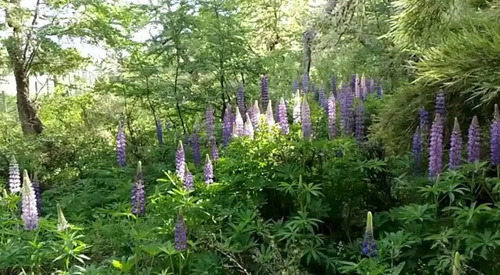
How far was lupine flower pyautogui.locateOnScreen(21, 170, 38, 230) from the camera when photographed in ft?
10.8

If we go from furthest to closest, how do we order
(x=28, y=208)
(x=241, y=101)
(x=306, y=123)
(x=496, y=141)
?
1. (x=241, y=101)
2. (x=306, y=123)
3. (x=28, y=208)
4. (x=496, y=141)

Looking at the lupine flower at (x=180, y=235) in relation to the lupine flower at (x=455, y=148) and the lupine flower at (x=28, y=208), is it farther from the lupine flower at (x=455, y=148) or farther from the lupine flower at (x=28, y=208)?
the lupine flower at (x=455, y=148)

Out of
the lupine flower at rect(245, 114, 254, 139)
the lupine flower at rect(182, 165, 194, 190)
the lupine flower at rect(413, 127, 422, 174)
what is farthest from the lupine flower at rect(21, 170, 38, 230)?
the lupine flower at rect(413, 127, 422, 174)

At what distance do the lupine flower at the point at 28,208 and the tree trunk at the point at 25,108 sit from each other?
6699 millimetres

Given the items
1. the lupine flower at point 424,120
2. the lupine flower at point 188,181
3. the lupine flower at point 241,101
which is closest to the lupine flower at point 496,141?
the lupine flower at point 424,120

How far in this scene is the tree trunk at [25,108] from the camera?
373 inches

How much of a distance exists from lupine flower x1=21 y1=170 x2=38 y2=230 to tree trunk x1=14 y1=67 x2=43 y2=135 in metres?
6.70

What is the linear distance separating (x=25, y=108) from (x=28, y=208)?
23.6 ft

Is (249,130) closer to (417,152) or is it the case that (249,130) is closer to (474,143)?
(417,152)

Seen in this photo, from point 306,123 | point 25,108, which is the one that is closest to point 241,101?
point 306,123

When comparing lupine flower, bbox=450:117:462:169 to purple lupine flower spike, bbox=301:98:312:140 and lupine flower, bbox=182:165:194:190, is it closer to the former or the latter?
purple lupine flower spike, bbox=301:98:312:140

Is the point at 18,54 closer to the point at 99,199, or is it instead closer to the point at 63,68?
the point at 63,68

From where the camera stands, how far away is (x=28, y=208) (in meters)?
3.30

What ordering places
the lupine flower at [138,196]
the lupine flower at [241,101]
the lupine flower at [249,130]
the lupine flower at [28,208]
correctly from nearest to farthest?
the lupine flower at [28,208]
the lupine flower at [138,196]
the lupine flower at [249,130]
the lupine flower at [241,101]
